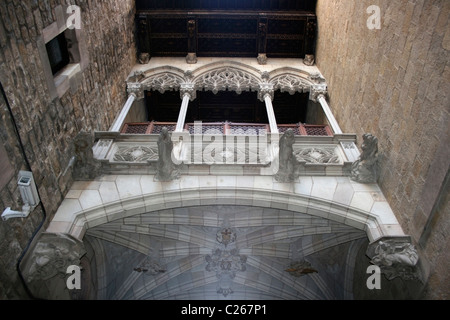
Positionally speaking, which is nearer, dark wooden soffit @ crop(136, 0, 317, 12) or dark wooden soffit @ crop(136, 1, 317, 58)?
dark wooden soffit @ crop(136, 1, 317, 58)

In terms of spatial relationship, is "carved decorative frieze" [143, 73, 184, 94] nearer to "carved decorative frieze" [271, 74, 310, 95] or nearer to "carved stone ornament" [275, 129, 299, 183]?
"carved decorative frieze" [271, 74, 310, 95]

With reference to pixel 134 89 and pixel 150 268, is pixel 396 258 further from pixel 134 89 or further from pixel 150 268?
pixel 134 89

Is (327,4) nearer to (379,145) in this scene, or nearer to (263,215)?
(379,145)

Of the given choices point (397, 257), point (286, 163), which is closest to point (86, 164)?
point (286, 163)

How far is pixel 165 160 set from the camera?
17.0 ft

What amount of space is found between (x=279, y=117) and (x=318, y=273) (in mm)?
4930

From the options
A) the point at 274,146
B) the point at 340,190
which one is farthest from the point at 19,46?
the point at 340,190

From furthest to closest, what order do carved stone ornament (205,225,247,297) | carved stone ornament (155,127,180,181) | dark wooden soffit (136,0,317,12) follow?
1. dark wooden soffit (136,0,317,12)
2. carved stone ornament (205,225,247,297)
3. carved stone ornament (155,127,180,181)

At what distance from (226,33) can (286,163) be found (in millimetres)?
5145

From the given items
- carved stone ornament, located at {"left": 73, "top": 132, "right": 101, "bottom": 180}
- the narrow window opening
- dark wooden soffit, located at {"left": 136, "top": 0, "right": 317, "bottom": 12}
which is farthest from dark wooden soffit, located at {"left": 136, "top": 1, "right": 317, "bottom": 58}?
carved stone ornament, located at {"left": 73, "top": 132, "right": 101, "bottom": 180}

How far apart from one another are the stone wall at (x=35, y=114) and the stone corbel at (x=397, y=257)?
13.6 feet

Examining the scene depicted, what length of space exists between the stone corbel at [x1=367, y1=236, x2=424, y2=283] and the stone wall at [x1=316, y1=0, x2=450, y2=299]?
0.14 m

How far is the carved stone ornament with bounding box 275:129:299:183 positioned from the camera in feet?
16.9
